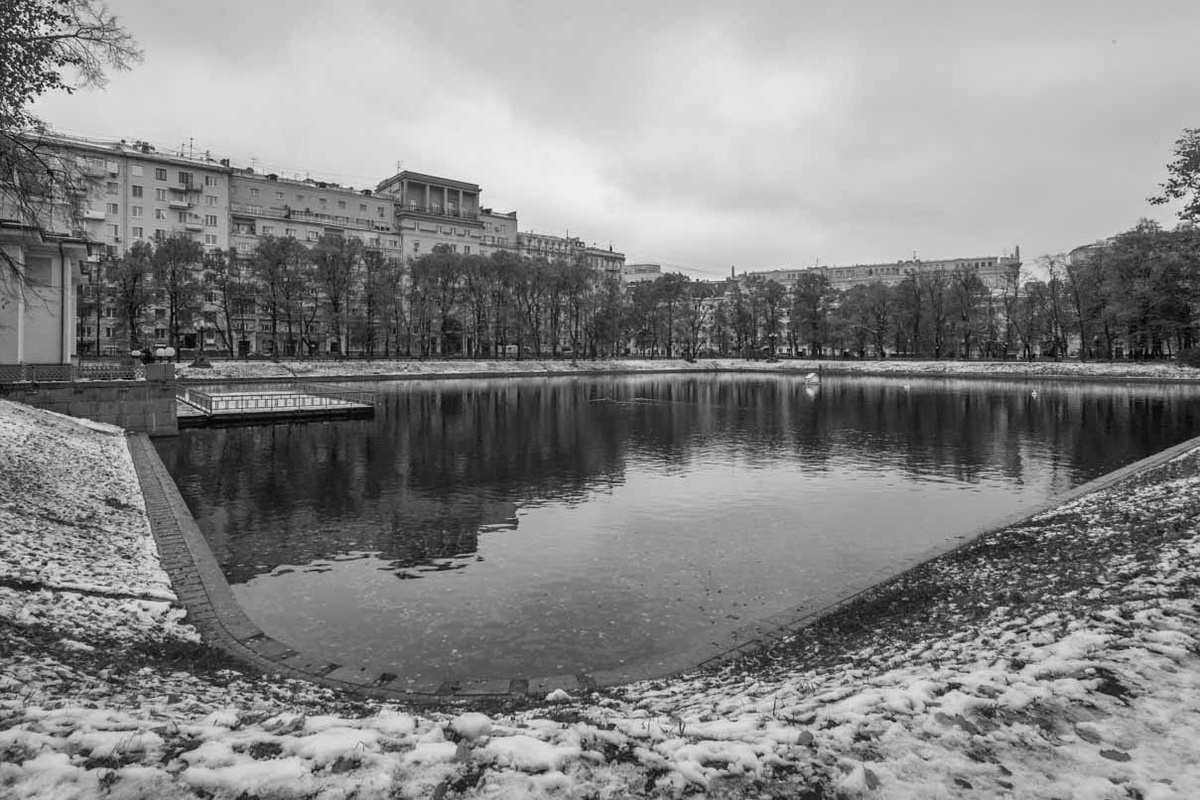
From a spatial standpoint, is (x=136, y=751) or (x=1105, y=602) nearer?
(x=136, y=751)

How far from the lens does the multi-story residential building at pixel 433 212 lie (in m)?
112

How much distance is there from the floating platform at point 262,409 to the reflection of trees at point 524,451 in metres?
1.94

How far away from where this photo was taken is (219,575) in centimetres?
1154

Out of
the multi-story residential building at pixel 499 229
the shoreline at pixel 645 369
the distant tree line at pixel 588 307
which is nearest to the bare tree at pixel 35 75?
the shoreline at pixel 645 369

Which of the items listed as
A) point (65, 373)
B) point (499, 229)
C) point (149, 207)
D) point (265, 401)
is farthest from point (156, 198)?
point (65, 373)

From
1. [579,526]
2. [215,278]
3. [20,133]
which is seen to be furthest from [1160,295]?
[215,278]

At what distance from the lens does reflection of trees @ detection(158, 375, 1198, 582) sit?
1639 centimetres

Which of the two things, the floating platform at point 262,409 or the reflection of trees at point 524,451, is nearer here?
the reflection of trees at point 524,451

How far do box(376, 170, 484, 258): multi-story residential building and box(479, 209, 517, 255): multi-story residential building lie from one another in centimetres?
440

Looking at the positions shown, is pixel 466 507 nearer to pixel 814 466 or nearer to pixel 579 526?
pixel 579 526

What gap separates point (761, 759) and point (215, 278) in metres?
85.6

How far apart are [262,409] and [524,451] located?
19.3 meters

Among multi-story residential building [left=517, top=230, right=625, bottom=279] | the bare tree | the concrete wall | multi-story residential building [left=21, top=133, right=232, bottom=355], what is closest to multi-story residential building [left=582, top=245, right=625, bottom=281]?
multi-story residential building [left=517, top=230, right=625, bottom=279]

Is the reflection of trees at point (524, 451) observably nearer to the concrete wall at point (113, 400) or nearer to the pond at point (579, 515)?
the pond at point (579, 515)
